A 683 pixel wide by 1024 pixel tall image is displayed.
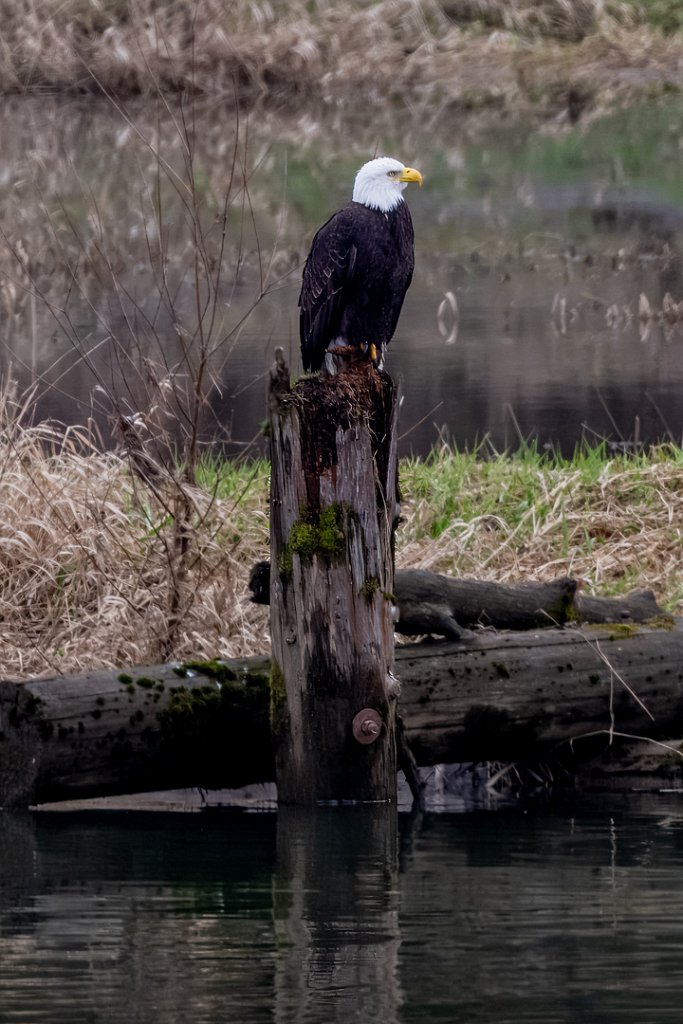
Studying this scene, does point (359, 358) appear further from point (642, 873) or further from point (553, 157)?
point (553, 157)

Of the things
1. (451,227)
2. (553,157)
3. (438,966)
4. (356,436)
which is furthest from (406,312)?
(438,966)

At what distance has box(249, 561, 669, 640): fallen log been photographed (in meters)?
6.74

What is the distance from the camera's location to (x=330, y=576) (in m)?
6.42

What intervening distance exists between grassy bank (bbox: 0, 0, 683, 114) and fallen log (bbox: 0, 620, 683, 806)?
71.4ft

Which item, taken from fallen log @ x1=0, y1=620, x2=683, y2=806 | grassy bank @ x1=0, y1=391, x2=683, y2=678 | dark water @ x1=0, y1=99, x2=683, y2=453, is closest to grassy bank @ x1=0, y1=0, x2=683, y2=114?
dark water @ x1=0, y1=99, x2=683, y2=453

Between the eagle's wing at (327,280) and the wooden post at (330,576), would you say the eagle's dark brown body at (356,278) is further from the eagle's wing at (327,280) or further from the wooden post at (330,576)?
the wooden post at (330,576)

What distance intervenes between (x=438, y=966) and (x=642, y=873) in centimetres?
115

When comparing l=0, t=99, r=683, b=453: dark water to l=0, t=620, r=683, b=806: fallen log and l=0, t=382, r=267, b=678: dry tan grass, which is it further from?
l=0, t=620, r=683, b=806: fallen log

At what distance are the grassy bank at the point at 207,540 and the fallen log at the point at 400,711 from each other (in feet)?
2.87

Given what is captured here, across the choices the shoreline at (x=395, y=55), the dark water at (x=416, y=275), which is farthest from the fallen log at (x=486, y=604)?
the shoreline at (x=395, y=55)

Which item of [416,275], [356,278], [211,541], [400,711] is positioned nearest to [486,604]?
[400,711]

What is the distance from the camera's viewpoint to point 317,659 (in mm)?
6438

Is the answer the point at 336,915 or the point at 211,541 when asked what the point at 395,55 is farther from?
the point at 336,915

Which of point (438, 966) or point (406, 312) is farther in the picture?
point (406, 312)
